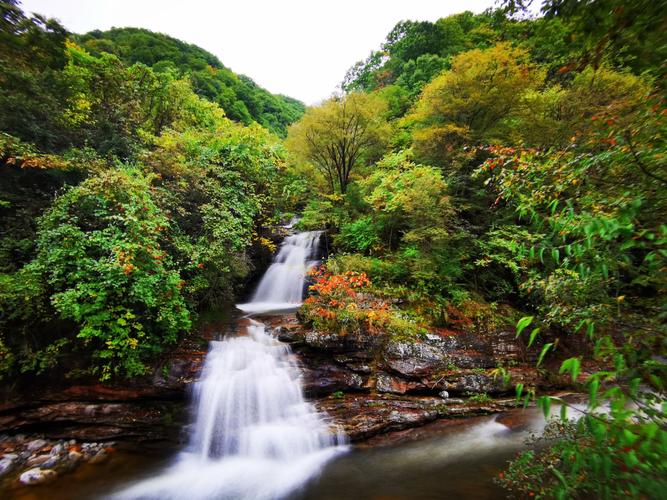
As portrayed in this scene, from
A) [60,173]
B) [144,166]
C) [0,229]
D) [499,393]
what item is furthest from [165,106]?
[499,393]

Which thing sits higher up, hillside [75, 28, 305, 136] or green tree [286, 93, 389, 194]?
hillside [75, 28, 305, 136]

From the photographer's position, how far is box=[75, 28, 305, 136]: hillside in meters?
22.8

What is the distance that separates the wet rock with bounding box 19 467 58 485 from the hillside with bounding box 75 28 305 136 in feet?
64.3

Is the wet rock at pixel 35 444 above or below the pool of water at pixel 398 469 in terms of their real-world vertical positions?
above

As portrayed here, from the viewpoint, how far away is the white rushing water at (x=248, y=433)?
4645 mm

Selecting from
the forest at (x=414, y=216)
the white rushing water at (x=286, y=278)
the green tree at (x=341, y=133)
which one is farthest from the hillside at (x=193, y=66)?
the forest at (x=414, y=216)

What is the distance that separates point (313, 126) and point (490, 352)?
10.9 m

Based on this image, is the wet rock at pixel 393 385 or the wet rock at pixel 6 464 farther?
the wet rock at pixel 393 385

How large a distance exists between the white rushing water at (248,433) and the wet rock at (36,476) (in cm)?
122

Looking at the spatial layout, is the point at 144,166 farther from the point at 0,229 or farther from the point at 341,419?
the point at 341,419

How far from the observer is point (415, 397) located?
6262mm

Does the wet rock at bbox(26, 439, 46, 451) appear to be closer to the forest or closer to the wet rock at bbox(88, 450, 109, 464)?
the wet rock at bbox(88, 450, 109, 464)

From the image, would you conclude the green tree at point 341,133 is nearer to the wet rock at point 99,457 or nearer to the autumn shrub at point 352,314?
the autumn shrub at point 352,314

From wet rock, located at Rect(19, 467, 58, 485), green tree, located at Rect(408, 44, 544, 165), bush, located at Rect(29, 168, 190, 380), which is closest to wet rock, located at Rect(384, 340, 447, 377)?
bush, located at Rect(29, 168, 190, 380)
